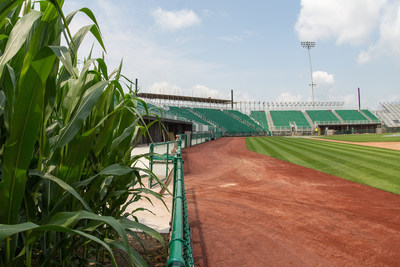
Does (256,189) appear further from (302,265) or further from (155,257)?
(155,257)

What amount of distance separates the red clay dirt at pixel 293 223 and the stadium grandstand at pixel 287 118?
157 feet

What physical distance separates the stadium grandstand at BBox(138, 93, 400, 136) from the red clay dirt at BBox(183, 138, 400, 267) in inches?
1885

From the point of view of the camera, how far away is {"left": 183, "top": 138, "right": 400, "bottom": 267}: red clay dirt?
12.5ft

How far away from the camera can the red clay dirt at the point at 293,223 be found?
380 centimetres

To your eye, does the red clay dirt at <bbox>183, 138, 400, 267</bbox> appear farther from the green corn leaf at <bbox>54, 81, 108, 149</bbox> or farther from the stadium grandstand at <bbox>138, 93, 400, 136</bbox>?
the stadium grandstand at <bbox>138, 93, 400, 136</bbox>

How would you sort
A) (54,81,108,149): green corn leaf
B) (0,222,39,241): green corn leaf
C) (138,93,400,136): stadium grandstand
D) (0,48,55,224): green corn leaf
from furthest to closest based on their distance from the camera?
(138,93,400,136): stadium grandstand, (54,81,108,149): green corn leaf, (0,48,55,224): green corn leaf, (0,222,39,241): green corn leaf

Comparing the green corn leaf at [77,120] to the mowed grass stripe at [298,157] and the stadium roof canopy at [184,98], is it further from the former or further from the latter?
the stadium roof canopy at [184,98]

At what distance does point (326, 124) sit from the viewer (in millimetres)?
66188

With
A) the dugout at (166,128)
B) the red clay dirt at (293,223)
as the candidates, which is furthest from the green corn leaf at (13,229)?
the dugout at (166,128)

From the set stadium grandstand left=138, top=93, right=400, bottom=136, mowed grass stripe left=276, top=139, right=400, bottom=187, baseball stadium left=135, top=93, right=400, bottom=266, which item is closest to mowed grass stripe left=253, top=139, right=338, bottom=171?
baseball stadium left=135, top=93, right=400, bottom=266

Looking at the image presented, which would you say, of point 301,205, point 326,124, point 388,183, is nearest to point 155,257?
point 301,205

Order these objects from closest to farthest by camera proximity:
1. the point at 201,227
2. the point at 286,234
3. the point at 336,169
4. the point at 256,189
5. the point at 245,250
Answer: the point at 245,250 < the point at 286,234 < the point at 201,227 < the point at 256,189 < the point at 336,169

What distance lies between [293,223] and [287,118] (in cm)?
6929

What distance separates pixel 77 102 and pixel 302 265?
3.79m
